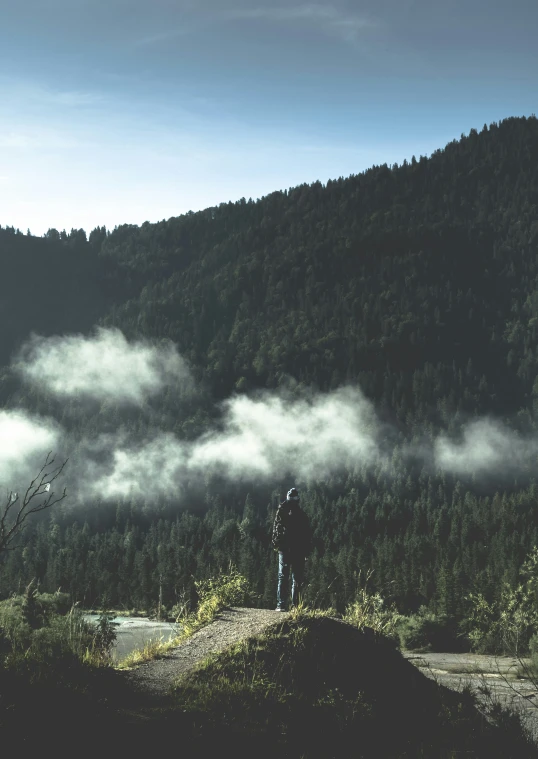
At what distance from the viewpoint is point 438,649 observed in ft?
262

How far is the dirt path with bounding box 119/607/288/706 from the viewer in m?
13.8

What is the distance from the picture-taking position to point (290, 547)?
20.5 m

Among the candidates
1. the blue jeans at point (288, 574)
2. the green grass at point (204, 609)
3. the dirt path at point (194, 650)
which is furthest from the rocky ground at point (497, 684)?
the green grass at point (204, 609)

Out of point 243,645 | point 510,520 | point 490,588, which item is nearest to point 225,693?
point 243,645

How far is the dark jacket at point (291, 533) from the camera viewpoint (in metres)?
20.5

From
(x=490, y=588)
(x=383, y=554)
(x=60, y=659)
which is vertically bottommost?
(x=60, y=659)

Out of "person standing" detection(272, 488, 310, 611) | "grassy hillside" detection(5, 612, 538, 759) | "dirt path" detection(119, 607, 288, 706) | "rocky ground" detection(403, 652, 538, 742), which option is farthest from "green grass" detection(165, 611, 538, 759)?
"person standing" detection(272, 488, 310, 611)

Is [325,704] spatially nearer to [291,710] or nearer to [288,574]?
[291,710]

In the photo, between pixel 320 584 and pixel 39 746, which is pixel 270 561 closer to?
pixel 320 584

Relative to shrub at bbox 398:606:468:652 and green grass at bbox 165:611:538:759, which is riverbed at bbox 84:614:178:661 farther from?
shrub at bbox 398:606:468:652

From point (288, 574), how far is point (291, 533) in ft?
4.24

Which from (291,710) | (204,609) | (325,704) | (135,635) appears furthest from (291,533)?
(135,635)

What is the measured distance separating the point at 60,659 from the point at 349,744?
542 centimetres

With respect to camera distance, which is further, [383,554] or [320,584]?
[383,554]
